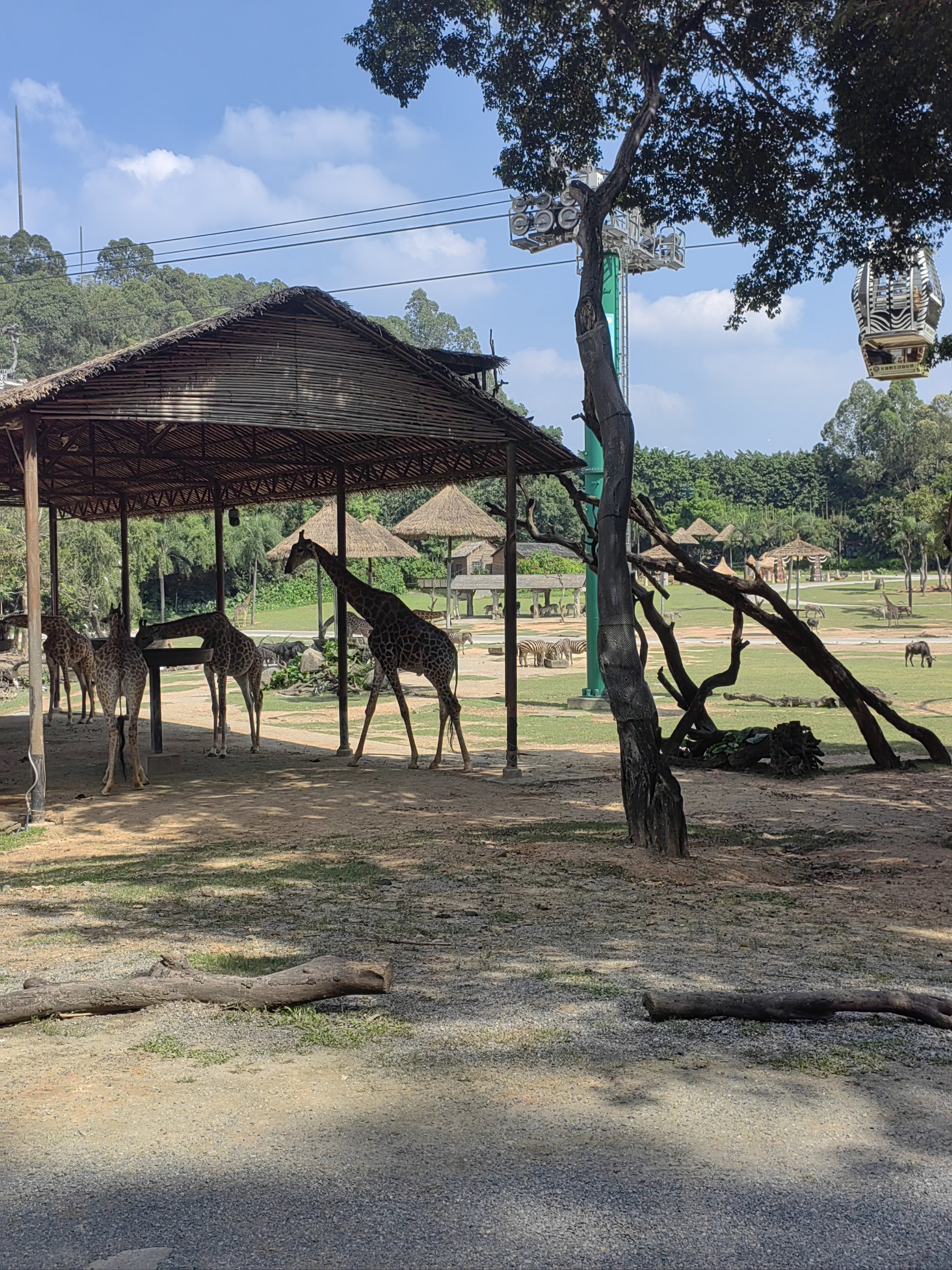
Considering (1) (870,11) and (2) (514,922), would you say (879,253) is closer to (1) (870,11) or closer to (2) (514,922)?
(1) (870,11)

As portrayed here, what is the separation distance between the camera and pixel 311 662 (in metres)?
21.5

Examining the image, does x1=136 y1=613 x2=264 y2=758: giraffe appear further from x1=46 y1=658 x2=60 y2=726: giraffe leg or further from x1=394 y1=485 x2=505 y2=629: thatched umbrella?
x1=394 y1=485 x2=505 y2=629: thatched umbrella

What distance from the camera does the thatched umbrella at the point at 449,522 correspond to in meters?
29.1

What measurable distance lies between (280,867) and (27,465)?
4036 millimetres

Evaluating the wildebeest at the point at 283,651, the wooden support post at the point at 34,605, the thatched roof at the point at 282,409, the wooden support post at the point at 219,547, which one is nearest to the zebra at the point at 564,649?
the wildebeest at the point at 283,651

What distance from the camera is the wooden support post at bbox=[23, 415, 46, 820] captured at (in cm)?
904

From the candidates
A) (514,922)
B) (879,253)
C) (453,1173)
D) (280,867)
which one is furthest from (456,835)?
(879,253)

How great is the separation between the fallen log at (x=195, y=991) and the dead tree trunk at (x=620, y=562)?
317 centimetres

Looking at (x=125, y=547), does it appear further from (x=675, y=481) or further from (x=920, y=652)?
(x=675, y=481)

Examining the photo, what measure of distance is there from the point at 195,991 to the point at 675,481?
77966mm

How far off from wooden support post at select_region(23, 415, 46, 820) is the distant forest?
106 ft

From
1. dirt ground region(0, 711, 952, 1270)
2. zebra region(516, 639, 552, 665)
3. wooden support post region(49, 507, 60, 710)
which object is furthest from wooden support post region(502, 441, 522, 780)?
zebra region(516, 639, 552, 665)

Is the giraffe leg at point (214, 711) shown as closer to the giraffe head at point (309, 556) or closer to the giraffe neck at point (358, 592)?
the giraffe head at point (309, 556)

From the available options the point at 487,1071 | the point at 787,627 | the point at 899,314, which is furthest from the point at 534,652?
the point at 487,1071
